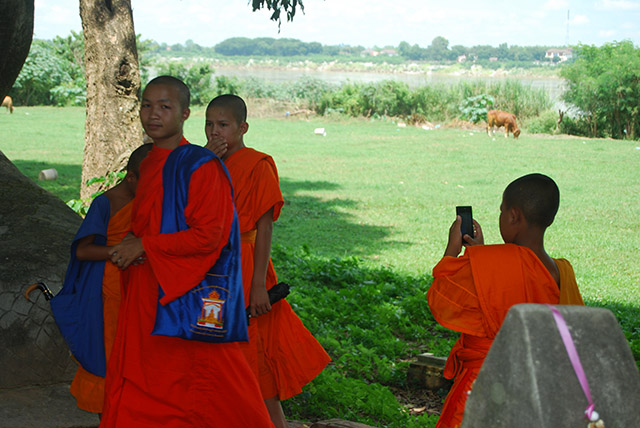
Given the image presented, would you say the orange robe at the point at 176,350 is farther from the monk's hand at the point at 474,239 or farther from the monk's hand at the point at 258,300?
the monk's hand at the point at 474,239

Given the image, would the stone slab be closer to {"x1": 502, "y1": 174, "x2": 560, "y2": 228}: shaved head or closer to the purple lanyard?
the purple lanyard

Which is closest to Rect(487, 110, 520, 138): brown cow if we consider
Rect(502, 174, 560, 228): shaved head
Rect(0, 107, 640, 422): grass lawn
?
Rect(0, 107, 640, 422): grass lawn

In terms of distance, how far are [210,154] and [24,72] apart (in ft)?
98.1

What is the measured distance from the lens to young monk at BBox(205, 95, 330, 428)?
3451mm

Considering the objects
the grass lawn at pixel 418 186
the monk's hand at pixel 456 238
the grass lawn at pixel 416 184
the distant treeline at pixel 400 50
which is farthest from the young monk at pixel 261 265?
the distant treeline at pixel 400 50

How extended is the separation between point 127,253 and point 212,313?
43 cm

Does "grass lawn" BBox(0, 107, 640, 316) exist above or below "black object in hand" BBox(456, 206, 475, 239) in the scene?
below

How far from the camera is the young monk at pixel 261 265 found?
3451 millimetres

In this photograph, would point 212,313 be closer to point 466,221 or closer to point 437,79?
point 466,221

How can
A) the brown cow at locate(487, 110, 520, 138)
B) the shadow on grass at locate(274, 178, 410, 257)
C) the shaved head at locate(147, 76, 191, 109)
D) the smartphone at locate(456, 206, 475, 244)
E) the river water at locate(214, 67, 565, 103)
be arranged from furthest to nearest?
the river water at locate(214, 67, 565, 103) < the brown cow at locate(487, 110, 520, 138) < the shadow on grass at locate(274, 178, 410, 257) < the shaved head at locate(147, 76, 191, 109) < the smartphone at locate(456, 206, 475, 244)

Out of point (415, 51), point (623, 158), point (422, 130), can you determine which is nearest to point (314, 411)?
point (623, 158)

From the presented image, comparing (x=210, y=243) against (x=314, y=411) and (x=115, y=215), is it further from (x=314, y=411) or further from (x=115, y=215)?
(x=314, y=411)

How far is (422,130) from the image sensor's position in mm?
25359

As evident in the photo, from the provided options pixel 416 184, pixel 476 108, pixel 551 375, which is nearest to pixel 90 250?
pixel 551 375
